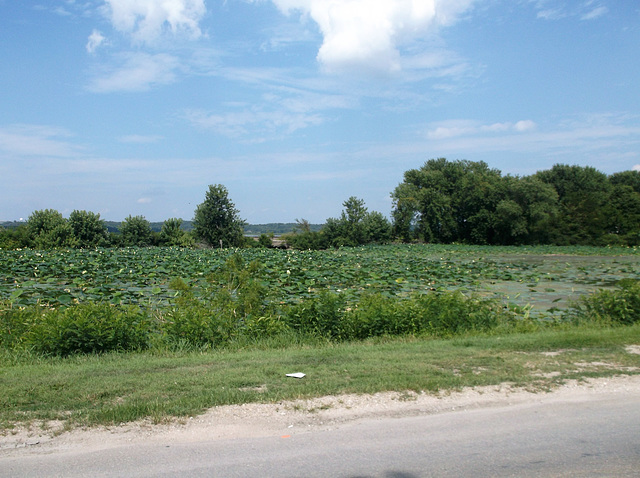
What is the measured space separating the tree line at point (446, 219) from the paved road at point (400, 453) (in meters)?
47.5

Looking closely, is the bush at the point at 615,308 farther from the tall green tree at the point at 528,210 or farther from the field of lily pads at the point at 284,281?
the tall green tree at the point at 528,210

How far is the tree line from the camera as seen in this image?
49.6m

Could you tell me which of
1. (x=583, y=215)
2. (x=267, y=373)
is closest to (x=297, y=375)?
(x=267, y=373)

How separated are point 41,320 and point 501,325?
9.64 m

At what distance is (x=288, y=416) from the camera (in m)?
4.92

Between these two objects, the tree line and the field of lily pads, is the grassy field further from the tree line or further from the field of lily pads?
the tree line

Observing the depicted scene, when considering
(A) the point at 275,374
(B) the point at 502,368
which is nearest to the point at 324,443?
(A) the point at 275,374

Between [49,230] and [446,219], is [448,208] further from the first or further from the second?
[49,230]

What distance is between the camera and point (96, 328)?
26.8ft

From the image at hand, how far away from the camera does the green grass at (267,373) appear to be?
5.10m

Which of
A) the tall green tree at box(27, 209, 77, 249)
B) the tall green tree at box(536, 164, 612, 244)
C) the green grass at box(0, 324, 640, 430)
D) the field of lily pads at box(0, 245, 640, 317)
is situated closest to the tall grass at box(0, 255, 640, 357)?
the green grass at box(0, 324, 640, 430)

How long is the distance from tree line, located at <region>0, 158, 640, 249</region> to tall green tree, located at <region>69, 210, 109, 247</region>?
0.31ft

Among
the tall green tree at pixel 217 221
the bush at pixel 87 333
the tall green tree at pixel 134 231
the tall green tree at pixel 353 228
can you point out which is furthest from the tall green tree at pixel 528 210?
the bush at pixel 87 333

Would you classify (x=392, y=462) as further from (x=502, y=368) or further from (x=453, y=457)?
(x=502, y=368)
